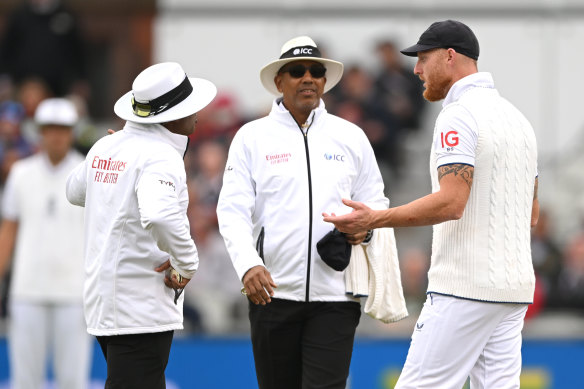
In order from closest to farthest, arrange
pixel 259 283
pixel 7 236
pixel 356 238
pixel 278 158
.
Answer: pixel 259 283, pixel 356 238, pixel 278 158, pixel 7 236

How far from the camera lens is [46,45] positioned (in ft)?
40.5

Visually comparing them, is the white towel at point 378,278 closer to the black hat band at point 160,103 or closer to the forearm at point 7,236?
the black hat band at point 160,103

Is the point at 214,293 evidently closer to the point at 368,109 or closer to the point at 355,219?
the point at 368,109

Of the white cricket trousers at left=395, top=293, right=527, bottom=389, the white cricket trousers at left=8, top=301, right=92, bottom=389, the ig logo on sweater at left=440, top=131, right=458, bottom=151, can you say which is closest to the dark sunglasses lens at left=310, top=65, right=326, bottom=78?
the ig logo on sweater at left=440, top=131, right=458, bottom=151

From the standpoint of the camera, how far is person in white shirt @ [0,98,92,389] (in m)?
7.79

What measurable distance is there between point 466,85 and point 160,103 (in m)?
1.53

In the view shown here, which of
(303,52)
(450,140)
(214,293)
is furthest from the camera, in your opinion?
(214,293)

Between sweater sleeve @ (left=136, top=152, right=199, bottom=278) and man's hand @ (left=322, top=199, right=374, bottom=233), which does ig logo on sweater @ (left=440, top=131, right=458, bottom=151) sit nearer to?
man's hand @ (left=322, top=199, right=374, bottom=233)

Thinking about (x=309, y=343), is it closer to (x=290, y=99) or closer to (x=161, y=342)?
(x=161, y=342)

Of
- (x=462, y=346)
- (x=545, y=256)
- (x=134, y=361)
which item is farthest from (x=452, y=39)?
(x=545, y=256)

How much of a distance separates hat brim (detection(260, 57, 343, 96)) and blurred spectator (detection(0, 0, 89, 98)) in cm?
671

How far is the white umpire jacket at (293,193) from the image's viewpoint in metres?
5.71

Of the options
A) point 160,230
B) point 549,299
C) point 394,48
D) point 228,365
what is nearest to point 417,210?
point 160,230

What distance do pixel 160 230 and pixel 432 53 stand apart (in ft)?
5.37
